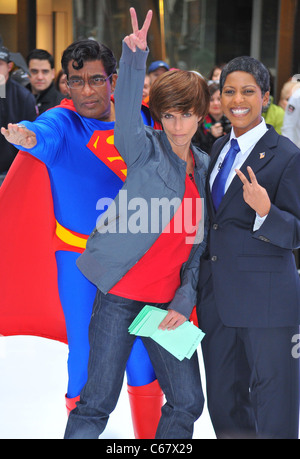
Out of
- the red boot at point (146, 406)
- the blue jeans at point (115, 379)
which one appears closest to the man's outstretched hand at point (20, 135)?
the blue jeans at point (115, 379)

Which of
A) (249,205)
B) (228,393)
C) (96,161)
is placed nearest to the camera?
(249,205)

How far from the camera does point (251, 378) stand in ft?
6.06

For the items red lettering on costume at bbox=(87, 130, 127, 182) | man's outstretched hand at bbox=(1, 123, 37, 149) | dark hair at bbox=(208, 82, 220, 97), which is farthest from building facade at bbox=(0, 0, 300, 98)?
man's outstretched hand at bbox=(1, 123, 37, 149)

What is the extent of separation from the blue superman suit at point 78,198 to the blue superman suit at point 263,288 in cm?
39

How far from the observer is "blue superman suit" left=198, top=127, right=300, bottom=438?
69.1 inches

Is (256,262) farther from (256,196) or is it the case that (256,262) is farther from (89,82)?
(89,82)

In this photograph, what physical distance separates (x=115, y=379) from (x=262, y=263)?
530mm

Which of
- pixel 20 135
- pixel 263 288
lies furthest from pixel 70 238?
pixel 263 288

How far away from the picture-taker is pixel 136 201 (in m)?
1.76

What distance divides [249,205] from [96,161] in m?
0.56

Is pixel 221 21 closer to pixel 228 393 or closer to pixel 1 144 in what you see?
pixel 1 144

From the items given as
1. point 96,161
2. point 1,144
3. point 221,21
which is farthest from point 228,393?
point 221,21

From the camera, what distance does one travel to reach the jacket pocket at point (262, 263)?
1.79m

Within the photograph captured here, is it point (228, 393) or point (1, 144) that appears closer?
point (228, 393)
